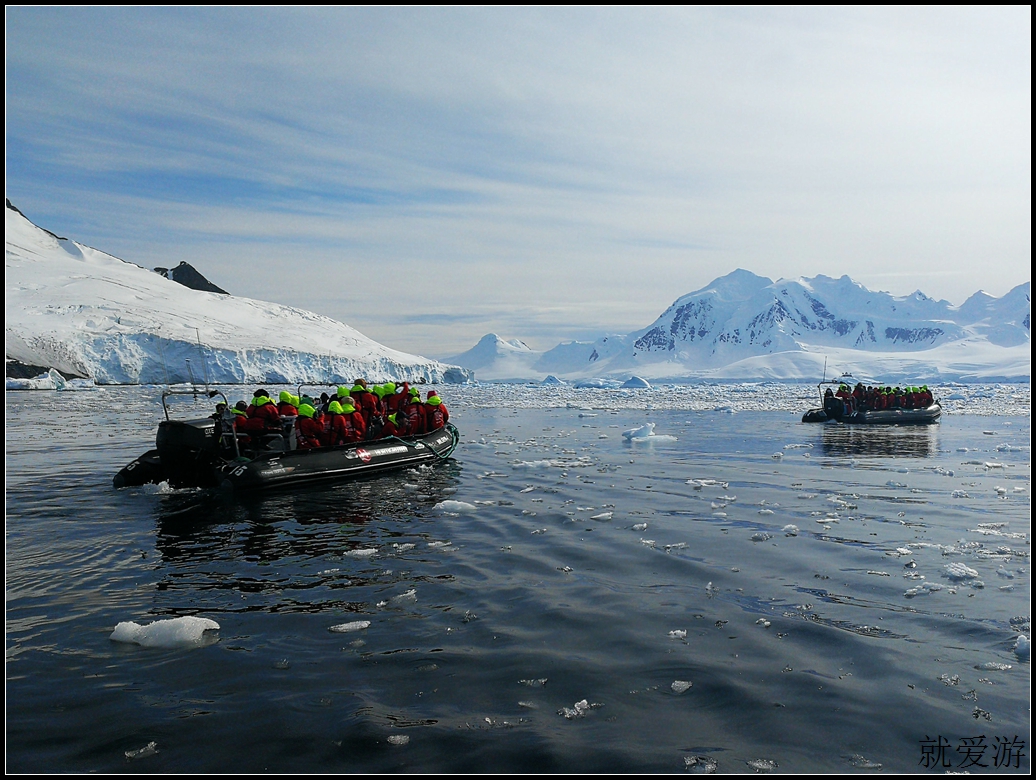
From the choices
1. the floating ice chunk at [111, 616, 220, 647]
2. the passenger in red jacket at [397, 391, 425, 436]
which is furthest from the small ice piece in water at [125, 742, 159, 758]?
the passenger in red jacket at [397, 391, 425, 436]

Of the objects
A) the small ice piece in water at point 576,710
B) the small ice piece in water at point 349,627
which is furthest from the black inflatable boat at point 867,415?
the small ice piece in water at point 576,710

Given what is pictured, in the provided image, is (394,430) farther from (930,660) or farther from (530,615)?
(930,660)

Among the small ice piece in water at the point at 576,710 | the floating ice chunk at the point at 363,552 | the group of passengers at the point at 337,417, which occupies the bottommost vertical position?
the small ice piece in water at the point at 576,710

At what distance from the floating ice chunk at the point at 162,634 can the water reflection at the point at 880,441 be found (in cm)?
1612

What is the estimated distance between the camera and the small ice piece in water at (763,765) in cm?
369

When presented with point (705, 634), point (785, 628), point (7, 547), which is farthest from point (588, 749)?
point (7, 547)

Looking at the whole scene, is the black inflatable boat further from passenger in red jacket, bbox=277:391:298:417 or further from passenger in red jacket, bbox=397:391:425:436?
passenger in red jacket, bbox=277:391:298:417

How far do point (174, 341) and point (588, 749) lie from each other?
93.3 m

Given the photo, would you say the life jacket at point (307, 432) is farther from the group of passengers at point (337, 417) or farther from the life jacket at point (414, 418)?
the life jacket at point (414, 418)

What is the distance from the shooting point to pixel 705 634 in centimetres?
543

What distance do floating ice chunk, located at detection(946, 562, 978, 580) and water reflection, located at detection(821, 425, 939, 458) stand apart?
1104 centimetres

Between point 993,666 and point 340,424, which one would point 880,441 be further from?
point 993,666

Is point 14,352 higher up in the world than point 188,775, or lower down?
higher up

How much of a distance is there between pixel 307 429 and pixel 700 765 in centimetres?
1032
